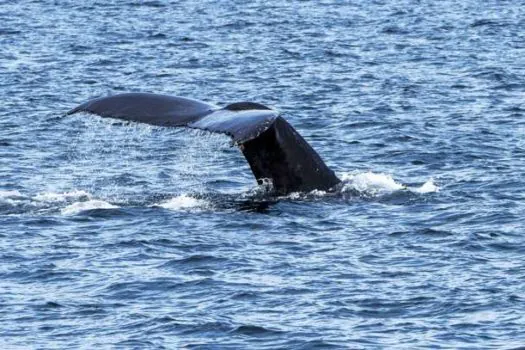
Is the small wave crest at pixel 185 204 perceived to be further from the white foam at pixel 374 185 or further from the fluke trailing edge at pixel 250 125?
the white foam at pixel 374 185

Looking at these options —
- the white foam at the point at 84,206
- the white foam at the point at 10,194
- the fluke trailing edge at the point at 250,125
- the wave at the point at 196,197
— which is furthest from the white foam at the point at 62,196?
the fluke trailing edge at the point at 250,125

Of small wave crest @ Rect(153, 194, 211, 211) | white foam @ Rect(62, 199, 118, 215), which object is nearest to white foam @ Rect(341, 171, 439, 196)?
small wave crest @ Rect(153, 194, 211, 211)

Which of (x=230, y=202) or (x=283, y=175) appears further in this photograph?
(x=230, y=202)

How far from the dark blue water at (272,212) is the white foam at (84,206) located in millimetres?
29

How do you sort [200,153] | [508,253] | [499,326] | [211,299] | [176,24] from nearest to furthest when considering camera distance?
[499,326] → [211,299] → [508,253] → [200,153] → [176,24]

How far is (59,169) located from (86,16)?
24430 millimetres

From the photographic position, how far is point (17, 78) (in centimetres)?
3112

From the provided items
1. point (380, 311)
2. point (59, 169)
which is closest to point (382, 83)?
point (59, 169)

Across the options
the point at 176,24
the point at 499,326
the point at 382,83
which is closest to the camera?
the point at 499,326

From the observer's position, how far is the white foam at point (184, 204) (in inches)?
690

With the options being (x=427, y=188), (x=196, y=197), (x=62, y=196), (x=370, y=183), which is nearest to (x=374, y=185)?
(x=370, y=183)

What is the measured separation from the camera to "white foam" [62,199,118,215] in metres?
17.5

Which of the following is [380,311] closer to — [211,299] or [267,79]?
[211,299]

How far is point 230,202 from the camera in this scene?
17703 millimetres
